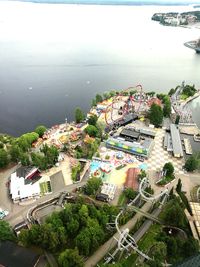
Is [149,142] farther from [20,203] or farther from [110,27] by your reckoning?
[110,27]

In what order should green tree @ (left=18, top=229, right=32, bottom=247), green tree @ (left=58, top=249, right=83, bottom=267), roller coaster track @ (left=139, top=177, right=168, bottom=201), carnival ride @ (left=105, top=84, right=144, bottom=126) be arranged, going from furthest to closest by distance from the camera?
carnival ride @ (left=105, top=84, right=144, bottom=126), roller coaster track @ (left=139, top=177, right=168, bottom=201), green tree @ (left=18, top=229, right=32, bottom=247), green tree @ (left=58, top=249, right=83, bottom=267)

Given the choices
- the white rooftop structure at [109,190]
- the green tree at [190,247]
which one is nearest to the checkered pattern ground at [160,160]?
the white rooftop structure at [109,190]

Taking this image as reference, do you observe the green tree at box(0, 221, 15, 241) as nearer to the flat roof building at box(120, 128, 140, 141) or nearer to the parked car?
the parked car

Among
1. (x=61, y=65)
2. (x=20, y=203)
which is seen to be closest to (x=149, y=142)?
(x=20, y=203)

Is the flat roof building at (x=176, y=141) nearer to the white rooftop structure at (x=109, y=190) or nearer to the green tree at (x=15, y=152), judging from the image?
the white rooftop structure at (x=109, y=190)

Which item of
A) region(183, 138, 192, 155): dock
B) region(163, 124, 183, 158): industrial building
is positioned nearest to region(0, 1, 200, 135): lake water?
region(163, 124, 183, 158): industrial building
